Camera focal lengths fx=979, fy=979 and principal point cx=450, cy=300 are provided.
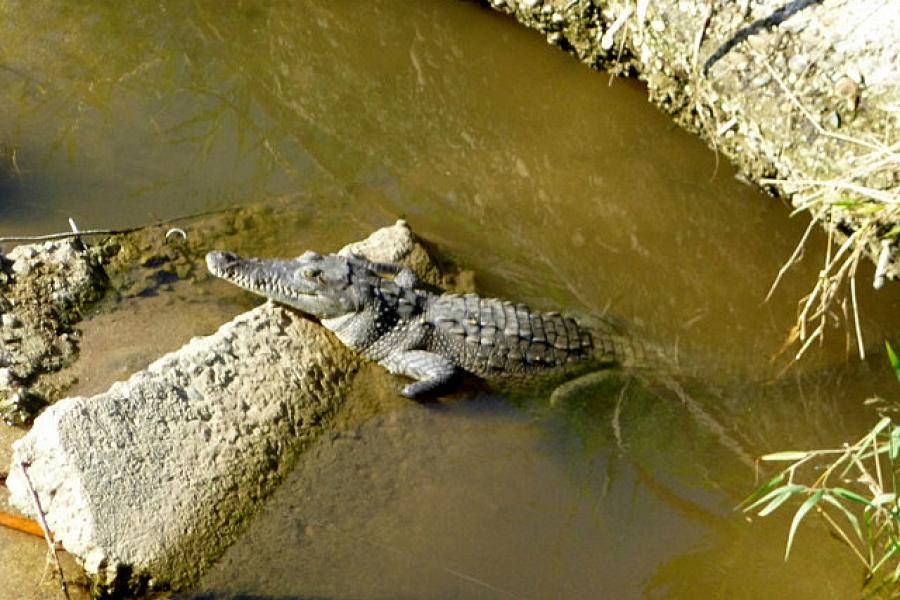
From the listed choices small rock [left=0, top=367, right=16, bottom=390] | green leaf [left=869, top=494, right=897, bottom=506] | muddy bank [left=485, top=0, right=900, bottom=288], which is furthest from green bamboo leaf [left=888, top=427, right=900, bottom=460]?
small rock [left=0, top=367, right=16, bottom=390]

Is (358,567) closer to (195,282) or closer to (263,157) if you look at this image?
(195,282)

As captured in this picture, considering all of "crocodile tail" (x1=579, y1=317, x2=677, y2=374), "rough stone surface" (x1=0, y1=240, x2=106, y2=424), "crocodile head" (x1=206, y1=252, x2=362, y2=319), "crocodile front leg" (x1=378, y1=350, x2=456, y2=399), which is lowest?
"rough stone surface" (x1=0, y1=240, x2=106, y2=424)

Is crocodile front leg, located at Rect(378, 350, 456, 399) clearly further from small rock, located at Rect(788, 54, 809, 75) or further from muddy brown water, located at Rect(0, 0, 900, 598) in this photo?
small rock, located at Rect(788, 54, 809, 75)

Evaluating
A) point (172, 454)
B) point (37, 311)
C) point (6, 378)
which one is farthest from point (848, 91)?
point (6, 378)

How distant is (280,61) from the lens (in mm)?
6324

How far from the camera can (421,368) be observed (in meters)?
4.98

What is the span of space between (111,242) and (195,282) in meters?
0.53

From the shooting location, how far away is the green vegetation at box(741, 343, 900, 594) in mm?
3676

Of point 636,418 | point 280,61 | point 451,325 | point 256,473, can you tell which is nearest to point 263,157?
point 280,61

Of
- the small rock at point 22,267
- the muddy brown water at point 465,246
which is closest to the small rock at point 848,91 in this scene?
the muddy brown water at point 465,246

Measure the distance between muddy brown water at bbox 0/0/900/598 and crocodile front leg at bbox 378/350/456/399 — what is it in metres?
0.09

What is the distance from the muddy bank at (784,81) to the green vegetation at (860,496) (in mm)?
1081

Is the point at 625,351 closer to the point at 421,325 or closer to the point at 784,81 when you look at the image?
the point at 421,325

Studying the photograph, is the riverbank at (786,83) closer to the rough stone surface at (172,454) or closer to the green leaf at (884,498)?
the green leaf at (884,498)
